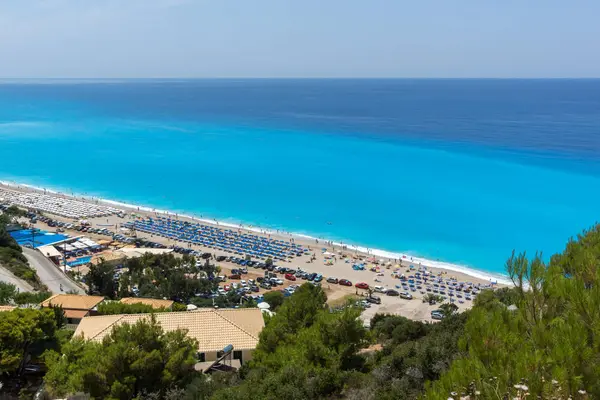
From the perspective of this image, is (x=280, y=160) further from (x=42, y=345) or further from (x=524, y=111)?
(x=524, y=111)

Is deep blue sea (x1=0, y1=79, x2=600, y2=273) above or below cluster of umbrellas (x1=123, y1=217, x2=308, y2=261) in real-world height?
above

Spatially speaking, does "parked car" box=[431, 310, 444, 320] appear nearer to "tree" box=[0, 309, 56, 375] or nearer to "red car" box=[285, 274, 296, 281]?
"red car" box=[285, 274, 296, 281]

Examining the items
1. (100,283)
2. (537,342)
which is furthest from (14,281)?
(537,342)

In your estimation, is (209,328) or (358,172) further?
(358,172)

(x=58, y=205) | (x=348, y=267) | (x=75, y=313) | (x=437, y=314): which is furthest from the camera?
(x=58, y=205)

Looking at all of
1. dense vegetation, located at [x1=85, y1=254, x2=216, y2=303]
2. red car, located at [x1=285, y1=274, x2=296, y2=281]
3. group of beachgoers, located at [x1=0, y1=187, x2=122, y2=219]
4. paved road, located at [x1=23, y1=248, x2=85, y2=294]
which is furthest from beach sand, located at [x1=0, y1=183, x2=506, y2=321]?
paved road, located at [x1=23, y1=248, x2=85, y2=294]

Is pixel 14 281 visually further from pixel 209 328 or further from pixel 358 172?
pixel 358 172

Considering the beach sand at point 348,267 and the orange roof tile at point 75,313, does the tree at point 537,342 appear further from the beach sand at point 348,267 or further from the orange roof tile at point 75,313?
the beach sand at point 348,267
